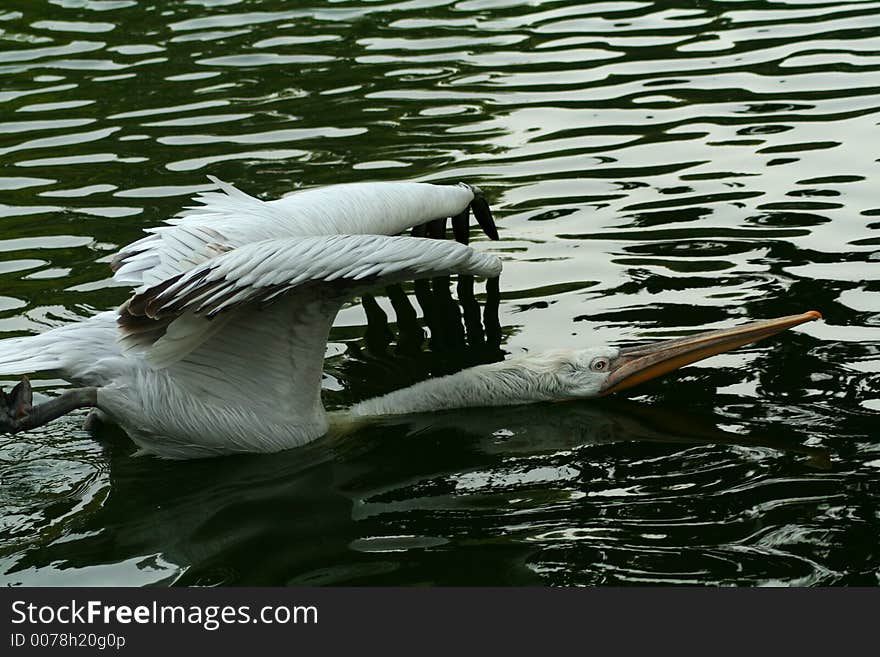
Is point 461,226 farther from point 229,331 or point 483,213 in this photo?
point 229,331

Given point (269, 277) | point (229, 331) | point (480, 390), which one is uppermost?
point (269, 277)

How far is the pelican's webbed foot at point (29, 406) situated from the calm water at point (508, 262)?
0.20 meters

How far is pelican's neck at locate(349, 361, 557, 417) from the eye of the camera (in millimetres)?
5266

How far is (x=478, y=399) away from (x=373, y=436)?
482mm

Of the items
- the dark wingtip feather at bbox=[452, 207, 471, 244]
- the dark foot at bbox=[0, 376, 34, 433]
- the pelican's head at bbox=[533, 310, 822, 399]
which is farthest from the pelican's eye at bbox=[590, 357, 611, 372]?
the dark foot at bbox=[0, 376, 34, 433]

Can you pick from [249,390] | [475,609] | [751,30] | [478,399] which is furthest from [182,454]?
[751,30]

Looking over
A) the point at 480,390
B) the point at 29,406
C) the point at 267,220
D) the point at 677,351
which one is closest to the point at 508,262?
the point at 480,390

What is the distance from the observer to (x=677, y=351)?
5.18 metres

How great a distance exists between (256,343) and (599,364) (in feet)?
4.28

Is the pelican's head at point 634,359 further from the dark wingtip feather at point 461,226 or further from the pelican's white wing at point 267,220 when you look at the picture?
the dark wingtip feather at point 461,226

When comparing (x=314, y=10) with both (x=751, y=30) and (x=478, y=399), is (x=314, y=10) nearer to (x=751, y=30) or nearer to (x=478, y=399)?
(x=751, y=30)

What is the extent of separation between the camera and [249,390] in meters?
4.83

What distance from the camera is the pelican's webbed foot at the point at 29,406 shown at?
4.50 metres

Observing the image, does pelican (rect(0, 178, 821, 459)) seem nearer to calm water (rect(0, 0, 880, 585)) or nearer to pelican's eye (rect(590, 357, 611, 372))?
pelican's eye (rect(590, 357, 611, 372))
